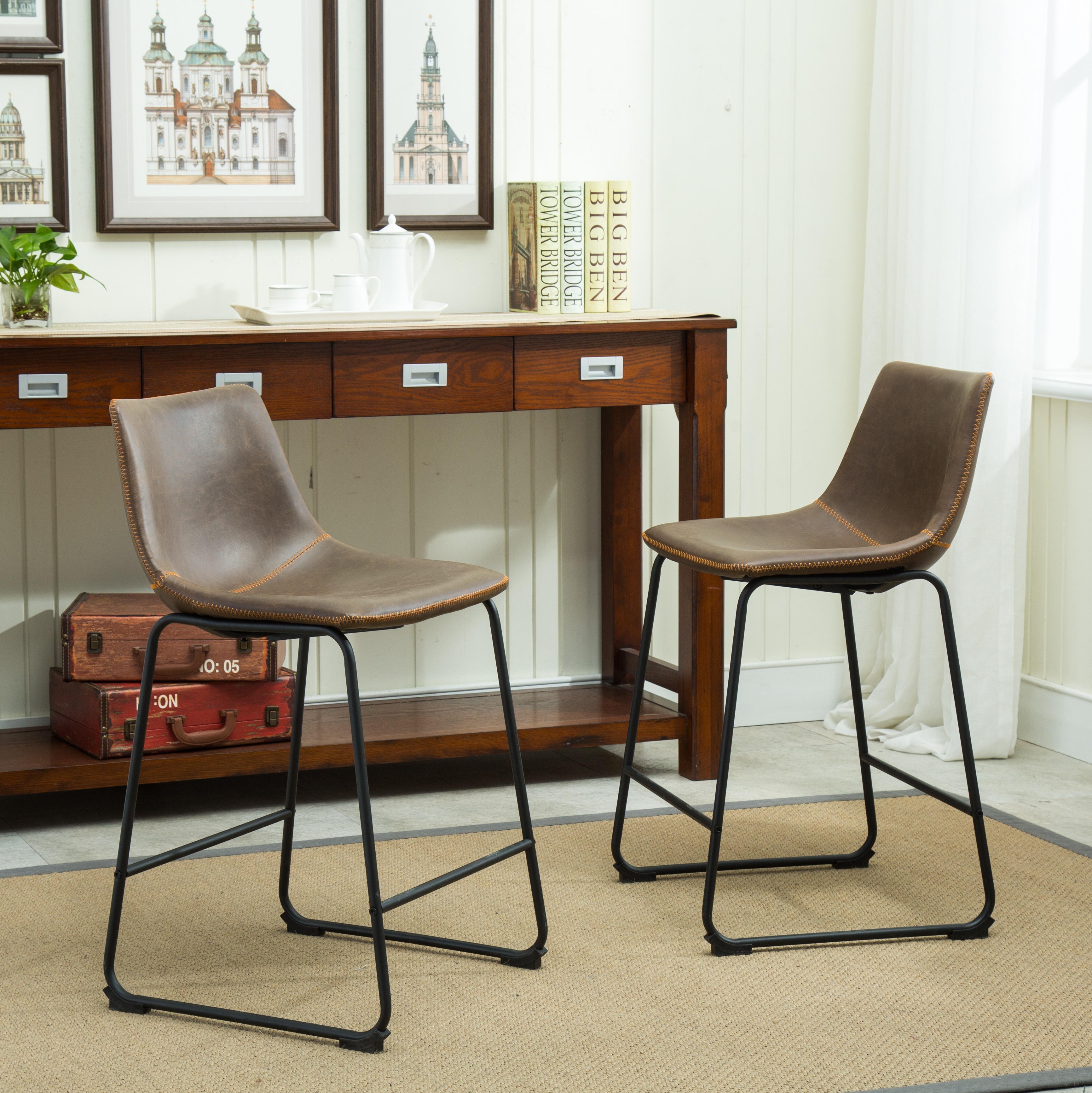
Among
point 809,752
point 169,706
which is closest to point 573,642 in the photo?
point 809,752

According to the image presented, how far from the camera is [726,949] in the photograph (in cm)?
219

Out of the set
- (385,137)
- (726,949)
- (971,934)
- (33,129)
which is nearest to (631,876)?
(726,949)

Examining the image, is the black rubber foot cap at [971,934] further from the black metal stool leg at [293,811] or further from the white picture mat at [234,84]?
the white picture mat at [234,84]

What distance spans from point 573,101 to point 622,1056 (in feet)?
7.00

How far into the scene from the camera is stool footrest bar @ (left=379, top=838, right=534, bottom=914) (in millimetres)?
1919

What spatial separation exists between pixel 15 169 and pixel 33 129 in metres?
0.08

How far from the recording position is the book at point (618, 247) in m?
3.12

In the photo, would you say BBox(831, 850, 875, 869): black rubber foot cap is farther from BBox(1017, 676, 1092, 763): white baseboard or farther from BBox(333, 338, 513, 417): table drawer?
BBox(333, 338, 513, 417): table drawer

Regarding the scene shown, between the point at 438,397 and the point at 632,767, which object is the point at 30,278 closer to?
the point at 438,397

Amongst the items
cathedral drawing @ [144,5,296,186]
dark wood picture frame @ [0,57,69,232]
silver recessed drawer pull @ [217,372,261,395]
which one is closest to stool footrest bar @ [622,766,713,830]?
silver recessed drawer pull @ [217,372,261,395]

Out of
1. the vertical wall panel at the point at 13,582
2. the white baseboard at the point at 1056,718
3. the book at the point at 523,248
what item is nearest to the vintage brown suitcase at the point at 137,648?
the vertical wall panel at the point at 13,582

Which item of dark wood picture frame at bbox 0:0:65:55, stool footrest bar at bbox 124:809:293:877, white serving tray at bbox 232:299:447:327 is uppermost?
dark wood picture frame at bbox 0:0:65:55

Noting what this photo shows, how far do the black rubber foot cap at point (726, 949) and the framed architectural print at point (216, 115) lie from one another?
1.69m

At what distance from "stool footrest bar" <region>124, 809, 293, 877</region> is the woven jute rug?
195 mm
